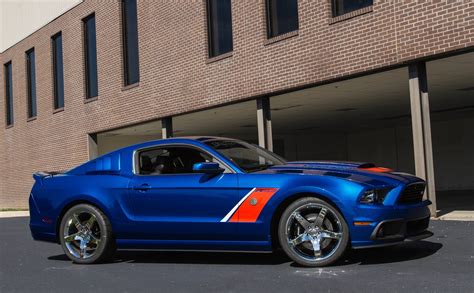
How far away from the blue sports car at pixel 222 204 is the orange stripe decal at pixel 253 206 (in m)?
0.01

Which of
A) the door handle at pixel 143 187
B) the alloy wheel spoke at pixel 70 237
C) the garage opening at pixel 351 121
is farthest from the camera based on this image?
the garage opening at pixel 351 121

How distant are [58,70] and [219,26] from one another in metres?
9.92

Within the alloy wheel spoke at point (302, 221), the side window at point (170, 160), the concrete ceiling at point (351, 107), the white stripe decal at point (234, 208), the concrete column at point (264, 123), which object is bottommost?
the alloy wheel spoke at point (302, 221)

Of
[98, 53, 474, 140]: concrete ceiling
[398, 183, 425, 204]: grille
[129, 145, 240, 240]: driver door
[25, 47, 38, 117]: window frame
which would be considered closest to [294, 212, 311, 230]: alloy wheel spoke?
[129, 145, 240, 240]: driver door

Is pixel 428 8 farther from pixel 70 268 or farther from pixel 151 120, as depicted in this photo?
pixel 151 120

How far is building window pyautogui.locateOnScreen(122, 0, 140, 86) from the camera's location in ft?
60.2

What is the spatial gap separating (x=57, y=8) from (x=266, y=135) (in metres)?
12.7

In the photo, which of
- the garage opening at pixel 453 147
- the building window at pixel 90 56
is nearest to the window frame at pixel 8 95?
the building window at pixel 90 56

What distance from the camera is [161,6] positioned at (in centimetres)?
1684

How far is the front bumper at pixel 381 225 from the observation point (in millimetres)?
5719

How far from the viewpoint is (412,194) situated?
6.15 metres

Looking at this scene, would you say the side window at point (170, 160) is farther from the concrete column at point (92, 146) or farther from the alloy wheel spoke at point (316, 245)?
the concrete column at point (92, 146)

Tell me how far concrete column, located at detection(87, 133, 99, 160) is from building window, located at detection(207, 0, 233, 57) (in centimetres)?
730

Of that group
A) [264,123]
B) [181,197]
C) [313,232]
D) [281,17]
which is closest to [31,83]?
[264,123]
